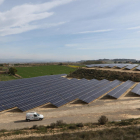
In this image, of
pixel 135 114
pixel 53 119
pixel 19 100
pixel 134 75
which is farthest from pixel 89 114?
pixel 134 75

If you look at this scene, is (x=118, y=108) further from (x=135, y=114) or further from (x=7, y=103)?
(x=7, y=103)

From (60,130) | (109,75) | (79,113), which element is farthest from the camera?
(109,75)

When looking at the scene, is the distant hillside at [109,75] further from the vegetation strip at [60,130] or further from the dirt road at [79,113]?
the vegetation strip at [60,130]

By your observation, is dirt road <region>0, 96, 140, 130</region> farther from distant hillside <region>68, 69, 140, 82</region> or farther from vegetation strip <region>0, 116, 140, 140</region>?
distant hillside <region>68, 69, 140, 82</region>

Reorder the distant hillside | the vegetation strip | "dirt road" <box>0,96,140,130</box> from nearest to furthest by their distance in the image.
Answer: the vegetation strip
"dirt road" <box>0,96,140,130</box>
the distant hillside

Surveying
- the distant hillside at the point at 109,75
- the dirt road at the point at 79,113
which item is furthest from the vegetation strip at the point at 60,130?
the distant hillside at the point at 109,75

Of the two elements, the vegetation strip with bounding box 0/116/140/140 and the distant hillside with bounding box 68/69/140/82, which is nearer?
the vegetation strip with bounding box 0/116/140/140

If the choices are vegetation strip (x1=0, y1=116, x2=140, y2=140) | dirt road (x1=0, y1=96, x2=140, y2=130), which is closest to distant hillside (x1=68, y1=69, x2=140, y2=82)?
dirt road (x1=0, y1=96, x2=140, y2=130)

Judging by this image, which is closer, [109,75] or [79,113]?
[79,113]

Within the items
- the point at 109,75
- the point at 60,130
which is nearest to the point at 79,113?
the point at 60,130

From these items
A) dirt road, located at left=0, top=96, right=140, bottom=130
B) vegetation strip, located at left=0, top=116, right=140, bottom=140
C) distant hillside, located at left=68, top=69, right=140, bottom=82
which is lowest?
dirt road, located at left=0, top=96, right=140, bottom=130

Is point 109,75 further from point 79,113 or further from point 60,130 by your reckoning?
point 60,130
